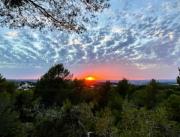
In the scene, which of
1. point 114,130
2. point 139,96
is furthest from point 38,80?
point 114,130

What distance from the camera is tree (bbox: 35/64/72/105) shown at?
185 feet

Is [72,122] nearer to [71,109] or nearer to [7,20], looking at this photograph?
[71,109]

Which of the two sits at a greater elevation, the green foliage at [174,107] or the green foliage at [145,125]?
the green foliage at [174,107]

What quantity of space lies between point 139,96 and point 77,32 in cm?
4026

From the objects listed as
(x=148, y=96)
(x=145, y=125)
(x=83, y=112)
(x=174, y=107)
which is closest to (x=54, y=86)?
(x=148, y=96)

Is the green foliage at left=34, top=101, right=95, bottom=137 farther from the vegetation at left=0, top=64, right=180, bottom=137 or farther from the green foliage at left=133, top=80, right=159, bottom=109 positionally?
the green foliage at left=133, top=80, right=159, bottom=109

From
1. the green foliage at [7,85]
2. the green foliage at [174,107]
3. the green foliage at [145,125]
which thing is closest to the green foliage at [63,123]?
the green foliage at [145,125]

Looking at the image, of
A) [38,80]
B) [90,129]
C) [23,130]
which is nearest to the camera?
[90,129]

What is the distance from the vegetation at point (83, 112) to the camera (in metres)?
16.0

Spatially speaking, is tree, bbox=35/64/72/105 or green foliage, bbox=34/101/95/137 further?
tree, bbox=35/64/72/105

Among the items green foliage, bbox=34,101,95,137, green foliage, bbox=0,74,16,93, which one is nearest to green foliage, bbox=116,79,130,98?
green foliage, bbox=0,74,16,93

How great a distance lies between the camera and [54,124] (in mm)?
20062

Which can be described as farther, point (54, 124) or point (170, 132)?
point (54, 124)

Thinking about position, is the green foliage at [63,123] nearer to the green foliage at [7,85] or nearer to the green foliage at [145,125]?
the green foliage at [145,125]
